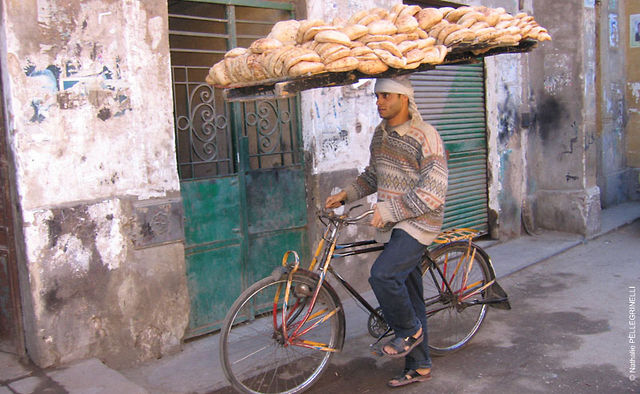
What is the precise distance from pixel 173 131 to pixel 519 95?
5330 mm

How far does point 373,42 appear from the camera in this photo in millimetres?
3443

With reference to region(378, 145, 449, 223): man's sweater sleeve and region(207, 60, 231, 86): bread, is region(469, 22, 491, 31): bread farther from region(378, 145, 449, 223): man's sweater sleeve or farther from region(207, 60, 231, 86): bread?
region(207, 60, 231, 86): bread

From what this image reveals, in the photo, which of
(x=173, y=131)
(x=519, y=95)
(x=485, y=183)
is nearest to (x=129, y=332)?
(x=173, y=131)

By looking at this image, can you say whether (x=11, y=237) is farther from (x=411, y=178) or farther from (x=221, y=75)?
(x=411, y=178)

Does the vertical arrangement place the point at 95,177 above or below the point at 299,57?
below

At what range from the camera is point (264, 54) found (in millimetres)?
3506

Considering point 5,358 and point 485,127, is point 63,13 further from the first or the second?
point 485,127

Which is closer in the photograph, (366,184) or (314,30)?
(314,30)

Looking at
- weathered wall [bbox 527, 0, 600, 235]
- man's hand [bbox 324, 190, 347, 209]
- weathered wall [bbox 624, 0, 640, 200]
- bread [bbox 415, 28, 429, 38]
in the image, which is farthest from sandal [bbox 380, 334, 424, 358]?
weathered wall [bbox 624, 0, 640, 200]

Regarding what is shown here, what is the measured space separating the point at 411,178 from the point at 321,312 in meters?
0.99

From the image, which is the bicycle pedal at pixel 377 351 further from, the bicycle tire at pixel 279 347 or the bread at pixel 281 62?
the bread at pixel 281 62

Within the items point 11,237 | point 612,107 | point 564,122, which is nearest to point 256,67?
point 11,237

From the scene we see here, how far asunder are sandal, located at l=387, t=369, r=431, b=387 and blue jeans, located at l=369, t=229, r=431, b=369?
0.05 metres

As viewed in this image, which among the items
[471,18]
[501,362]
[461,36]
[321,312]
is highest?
[471,18]
